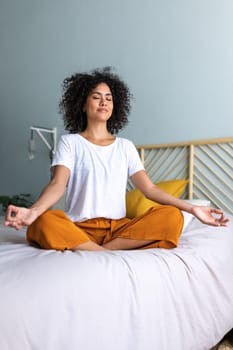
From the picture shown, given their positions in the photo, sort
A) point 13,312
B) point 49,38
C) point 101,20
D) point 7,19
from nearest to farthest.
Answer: point 13,312, point 101,20, point 49,38, point 7,19

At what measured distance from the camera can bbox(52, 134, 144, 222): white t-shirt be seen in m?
1.49

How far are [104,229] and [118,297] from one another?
0.45 meters

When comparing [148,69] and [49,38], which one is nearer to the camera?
[148,69]

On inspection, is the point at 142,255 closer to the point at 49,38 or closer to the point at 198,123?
the point at 198,123

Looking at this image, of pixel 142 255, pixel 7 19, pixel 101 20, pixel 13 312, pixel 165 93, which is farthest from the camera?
pixel 7 19

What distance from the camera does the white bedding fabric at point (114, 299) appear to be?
89 cm

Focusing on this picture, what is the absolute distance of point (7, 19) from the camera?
3.27m

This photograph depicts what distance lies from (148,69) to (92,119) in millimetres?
939

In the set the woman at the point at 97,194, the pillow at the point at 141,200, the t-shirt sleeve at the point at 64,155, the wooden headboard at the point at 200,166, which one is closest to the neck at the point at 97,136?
the woman at the point at 97,194

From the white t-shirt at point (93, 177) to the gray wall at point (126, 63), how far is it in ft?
2.71

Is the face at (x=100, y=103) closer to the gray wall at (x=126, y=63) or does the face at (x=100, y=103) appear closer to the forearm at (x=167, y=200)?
the forearm at (x=167, y=200)

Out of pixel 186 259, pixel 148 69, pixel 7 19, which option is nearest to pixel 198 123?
pixel 148 69

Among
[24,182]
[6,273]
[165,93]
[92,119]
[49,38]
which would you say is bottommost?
[24,182]

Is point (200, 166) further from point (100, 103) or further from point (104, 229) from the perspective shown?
point (104, 229)
